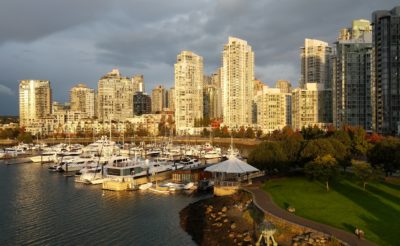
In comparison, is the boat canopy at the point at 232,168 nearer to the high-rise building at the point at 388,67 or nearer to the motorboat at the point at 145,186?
the motorboat at the point at 145,186

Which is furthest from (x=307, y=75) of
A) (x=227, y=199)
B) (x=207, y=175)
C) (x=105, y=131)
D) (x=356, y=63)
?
(x=227, y=199)

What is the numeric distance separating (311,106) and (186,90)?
5405 cm

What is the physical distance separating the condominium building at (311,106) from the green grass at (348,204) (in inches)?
4539

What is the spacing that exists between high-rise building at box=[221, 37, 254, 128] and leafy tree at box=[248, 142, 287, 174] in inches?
5001

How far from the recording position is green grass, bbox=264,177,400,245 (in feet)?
81.7

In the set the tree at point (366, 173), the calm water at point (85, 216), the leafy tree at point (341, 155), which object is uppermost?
the leafy tree at point (341, 155)

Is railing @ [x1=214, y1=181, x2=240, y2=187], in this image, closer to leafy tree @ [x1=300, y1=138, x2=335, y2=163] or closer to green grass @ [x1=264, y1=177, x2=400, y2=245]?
green grass @ [x1=264, y1=177, x2=400, y2=245]

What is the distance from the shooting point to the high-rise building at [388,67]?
307 feet

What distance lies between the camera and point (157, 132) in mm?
191375

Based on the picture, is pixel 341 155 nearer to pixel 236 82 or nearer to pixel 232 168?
pixel 232 168

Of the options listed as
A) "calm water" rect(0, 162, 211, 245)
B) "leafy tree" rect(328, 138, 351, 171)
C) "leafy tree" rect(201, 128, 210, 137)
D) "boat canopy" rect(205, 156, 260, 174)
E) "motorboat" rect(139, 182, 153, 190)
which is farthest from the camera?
"leafy tree" rect(201, 128, 210, 137)

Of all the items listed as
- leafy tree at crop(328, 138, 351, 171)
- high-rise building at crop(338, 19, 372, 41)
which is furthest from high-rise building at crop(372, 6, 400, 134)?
leafy tree at crop(328, 138, 351, 171)

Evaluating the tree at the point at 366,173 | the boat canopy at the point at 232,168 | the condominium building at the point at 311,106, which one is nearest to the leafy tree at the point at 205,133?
the condominium building at the point at 311,106

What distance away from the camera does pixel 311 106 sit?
508 feet
